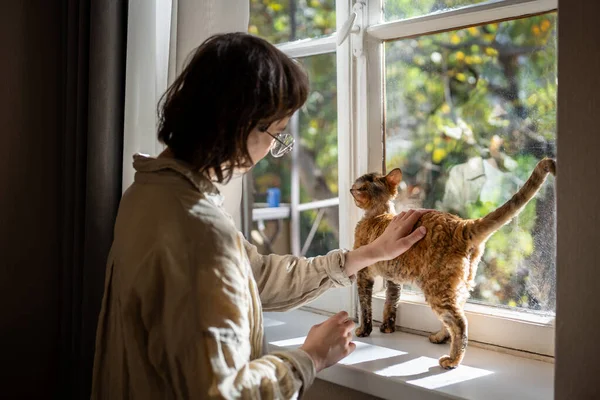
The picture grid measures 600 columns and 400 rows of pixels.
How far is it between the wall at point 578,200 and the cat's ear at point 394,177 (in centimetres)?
48

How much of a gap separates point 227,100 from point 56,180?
904 millimetres

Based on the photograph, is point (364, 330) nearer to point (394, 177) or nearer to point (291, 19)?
point (394, 177)

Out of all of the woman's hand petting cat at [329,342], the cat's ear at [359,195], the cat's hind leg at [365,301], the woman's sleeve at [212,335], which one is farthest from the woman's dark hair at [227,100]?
the cat's hind leg at [365,301]

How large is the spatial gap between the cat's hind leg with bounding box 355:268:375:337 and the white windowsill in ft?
0.07

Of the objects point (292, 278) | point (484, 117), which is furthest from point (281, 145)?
point (484, 117)

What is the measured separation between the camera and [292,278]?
3.74 ft

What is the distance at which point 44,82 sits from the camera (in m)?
1.51

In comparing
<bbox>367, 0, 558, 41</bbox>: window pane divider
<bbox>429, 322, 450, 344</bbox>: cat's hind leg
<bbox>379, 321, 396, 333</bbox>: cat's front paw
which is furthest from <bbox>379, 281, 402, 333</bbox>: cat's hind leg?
<bbox>367, 0, 558, 41</bbox>: window pane divider

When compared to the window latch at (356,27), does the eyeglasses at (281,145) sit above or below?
below

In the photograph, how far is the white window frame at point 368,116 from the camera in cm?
125

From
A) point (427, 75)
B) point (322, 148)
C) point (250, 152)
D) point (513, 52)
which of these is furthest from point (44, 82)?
point (513, 52)

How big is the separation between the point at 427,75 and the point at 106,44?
78 cm

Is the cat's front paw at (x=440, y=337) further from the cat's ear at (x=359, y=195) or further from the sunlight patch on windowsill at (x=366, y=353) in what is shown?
the cat's ear at (x=359, y=195)

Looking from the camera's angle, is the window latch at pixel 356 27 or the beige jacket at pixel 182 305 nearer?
the beige jacket at pixel 182 305
